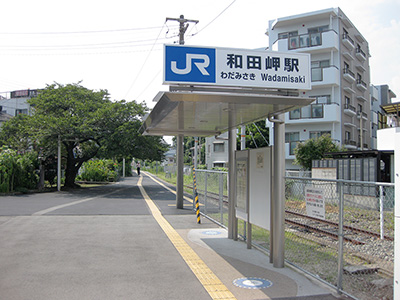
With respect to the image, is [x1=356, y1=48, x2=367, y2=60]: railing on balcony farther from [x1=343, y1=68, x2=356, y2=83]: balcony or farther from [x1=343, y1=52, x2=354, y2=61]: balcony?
[x1=343, y1=68, x2=356, y2=83]: balcony

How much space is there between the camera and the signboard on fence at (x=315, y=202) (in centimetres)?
479

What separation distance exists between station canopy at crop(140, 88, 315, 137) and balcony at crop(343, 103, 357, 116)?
25163 mm

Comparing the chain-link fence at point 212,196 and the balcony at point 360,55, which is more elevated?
the balcony at point 360,55

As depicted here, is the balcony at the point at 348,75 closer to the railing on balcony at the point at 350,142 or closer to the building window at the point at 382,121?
the railing on balcony at the point at 350,142

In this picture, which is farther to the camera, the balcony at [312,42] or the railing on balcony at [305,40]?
the railing on balcony at [305,40]

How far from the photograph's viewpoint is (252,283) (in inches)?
194

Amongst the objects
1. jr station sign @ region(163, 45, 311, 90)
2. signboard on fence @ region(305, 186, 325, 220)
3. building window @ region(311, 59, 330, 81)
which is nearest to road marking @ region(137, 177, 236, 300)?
signboard on fence @ region(305, 186, 325, 220)

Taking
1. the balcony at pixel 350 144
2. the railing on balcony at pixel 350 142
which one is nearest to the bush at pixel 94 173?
the balcony at pixel 350 144

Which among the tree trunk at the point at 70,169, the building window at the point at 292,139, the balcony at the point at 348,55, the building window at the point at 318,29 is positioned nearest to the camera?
the tree trunk at the point at 70,169

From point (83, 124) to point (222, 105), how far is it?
17.1 m

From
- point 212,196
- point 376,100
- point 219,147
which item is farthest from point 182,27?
point 376,100

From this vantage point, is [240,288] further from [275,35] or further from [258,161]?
[275,35]

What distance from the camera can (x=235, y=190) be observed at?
25.1 ft

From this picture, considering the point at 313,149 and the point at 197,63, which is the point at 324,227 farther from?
the point at 313,149
